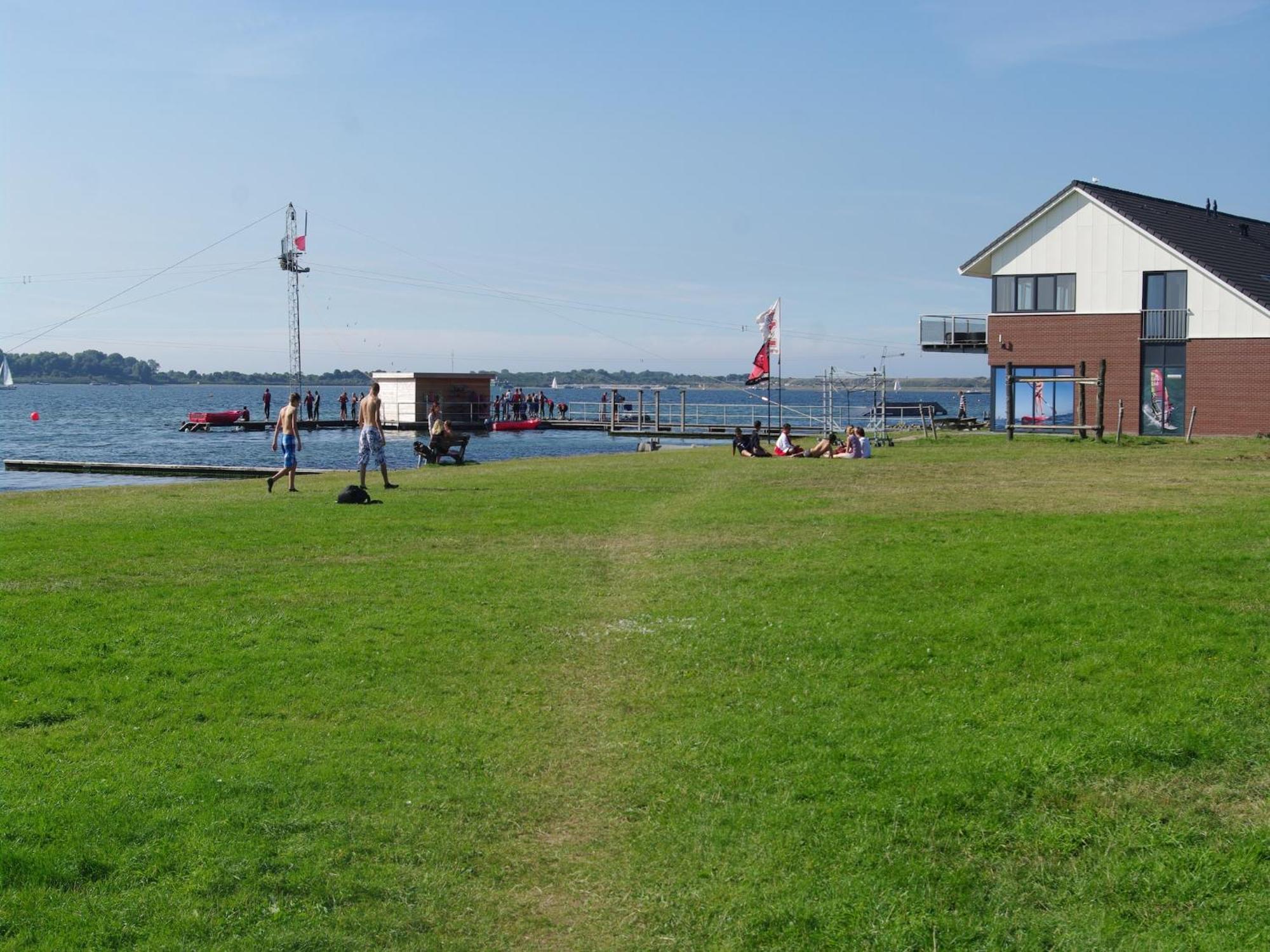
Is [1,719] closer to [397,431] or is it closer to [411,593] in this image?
[411,593]

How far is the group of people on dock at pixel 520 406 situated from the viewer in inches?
2938

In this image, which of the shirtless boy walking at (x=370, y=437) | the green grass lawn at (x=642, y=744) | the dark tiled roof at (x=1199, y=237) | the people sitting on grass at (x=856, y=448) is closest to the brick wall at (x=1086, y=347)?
the dark tiled roof at (x=1199, y=237)

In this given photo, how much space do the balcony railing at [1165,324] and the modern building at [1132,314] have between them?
0.14 ft

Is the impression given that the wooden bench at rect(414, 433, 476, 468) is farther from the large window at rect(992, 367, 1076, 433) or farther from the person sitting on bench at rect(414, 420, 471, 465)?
the large window at rect(992, 367, 1076, 433)

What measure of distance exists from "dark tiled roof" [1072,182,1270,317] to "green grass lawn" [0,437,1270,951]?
30.8 m

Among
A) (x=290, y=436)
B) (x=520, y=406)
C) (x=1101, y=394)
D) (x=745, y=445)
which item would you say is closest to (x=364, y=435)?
(x=290, y=436)

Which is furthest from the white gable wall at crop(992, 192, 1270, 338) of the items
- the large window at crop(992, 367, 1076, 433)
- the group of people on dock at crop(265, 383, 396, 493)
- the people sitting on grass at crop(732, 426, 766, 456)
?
the group of people on dock at crop(265, 383, 396, 493)

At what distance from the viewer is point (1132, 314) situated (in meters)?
44.0

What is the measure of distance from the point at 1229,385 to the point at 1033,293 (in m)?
7.79

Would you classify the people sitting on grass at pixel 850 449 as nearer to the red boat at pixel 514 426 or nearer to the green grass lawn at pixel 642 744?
the green grass lawn at pixel 642 744

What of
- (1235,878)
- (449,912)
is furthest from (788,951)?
(1235,878)

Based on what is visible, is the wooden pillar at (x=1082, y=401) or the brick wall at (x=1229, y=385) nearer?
the wooden pillar at (x=1082, y=401)

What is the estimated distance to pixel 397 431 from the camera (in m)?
67.8

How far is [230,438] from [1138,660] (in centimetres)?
6587
